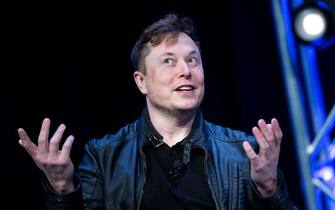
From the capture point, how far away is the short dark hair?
232 centimetres

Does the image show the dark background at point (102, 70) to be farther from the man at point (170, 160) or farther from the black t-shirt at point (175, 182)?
the black t-shirt at point (175, 182)

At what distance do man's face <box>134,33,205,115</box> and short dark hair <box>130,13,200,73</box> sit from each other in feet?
0.09

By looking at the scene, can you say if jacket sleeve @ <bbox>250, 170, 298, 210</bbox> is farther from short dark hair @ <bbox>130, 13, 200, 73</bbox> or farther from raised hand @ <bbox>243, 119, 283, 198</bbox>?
short dark hair @ <bbox>130, 13, 200, 73</bbox>

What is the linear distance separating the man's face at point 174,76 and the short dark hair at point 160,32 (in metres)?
0.03

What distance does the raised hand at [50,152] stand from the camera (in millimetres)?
1791

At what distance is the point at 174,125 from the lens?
2277mm

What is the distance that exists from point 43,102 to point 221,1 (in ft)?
3.91

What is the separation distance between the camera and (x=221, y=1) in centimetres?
293

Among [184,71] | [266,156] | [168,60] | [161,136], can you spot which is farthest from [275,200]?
[168,60]

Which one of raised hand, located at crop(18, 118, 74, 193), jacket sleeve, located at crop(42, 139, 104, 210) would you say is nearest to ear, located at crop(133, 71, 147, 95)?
jacket sleeve, located at crop(42, 139, 104, 210)

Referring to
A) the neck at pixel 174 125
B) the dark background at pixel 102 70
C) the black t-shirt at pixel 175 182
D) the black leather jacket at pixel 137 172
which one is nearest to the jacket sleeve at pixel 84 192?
the black leather jacket at pixel 137 172

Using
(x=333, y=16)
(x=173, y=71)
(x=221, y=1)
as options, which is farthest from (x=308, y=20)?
(x=221, y=1)

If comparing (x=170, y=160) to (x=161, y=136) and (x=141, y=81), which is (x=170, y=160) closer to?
(x=161, y=136)

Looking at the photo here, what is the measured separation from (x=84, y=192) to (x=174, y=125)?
51 cm
